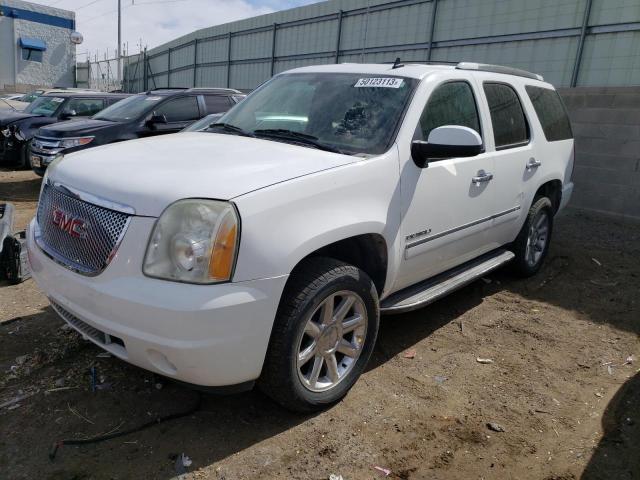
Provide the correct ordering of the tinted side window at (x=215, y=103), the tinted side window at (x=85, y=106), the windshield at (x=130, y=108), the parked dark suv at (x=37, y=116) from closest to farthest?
1. the windshield at (x=130, y=108)
2. the tinted side window at (x=215, y=103)
3. the parked dark suv at (x=37, y=116)
4. the tinted side window at (x=85, y=106)

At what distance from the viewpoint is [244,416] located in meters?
2.97

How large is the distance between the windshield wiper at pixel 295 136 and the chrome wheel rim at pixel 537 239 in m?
2.65

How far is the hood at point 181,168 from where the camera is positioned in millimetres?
2459

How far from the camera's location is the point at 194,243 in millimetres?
2371

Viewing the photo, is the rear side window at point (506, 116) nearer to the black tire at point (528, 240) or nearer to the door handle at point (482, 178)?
the door handle at point (482, 178)

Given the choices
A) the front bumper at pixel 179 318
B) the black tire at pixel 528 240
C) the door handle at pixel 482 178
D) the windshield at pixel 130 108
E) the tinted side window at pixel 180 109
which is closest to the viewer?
the front bumper at pixel 179 318

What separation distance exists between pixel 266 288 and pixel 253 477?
888 mm

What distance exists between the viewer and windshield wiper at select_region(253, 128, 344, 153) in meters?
3.22

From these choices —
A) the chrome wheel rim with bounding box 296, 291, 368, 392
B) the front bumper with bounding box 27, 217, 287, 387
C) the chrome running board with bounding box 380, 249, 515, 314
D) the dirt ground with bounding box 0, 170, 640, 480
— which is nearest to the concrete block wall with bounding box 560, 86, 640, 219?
the dirt ground with bounding box 0, 170, 640, 480

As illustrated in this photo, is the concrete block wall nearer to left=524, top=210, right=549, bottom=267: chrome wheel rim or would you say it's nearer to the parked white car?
left=524, top=210, right=549, bottom=267: chrome wheel rim

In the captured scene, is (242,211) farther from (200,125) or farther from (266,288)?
(200,125)

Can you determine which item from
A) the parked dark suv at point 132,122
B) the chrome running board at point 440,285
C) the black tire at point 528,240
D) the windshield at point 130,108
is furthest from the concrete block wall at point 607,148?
Result: the windshield at point 130,108

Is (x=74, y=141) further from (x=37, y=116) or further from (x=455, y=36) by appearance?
(x=455, y=36)

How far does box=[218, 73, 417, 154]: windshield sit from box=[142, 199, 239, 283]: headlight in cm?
110
